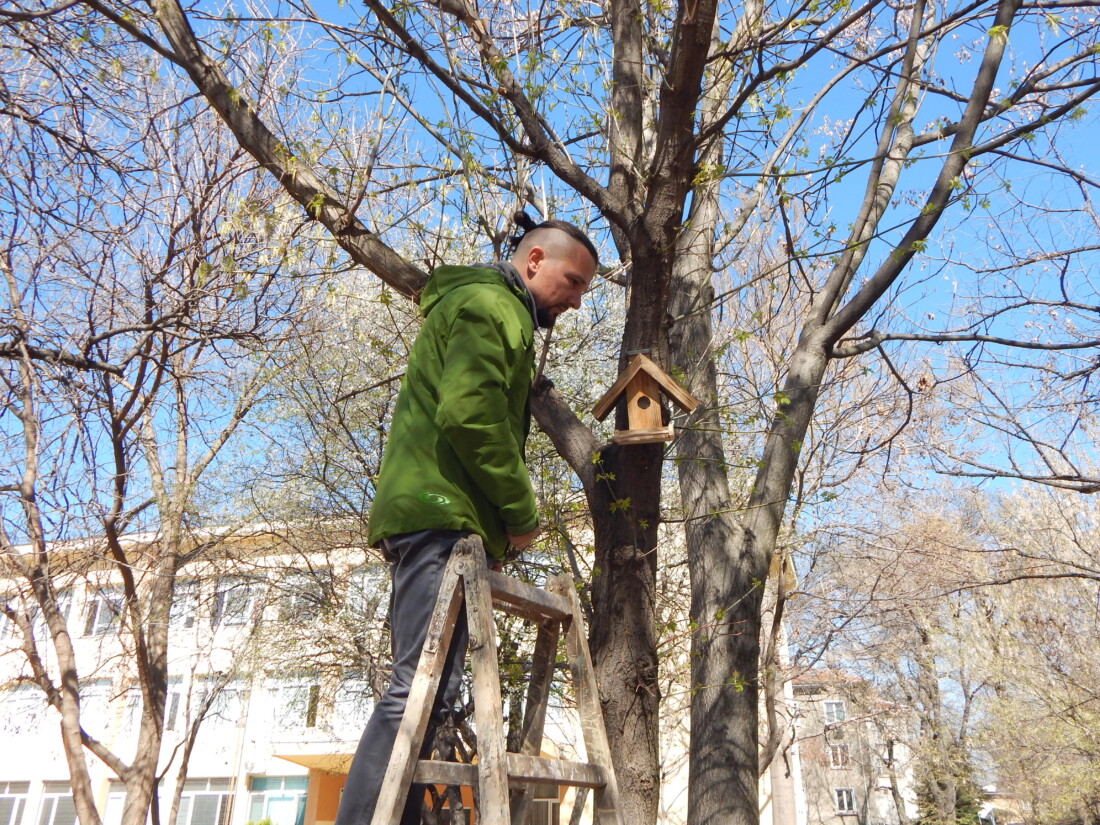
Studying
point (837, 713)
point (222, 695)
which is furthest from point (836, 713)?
point (222, 695)

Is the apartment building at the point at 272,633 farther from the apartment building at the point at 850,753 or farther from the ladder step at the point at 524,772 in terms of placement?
the apartment building at the point at 850,753

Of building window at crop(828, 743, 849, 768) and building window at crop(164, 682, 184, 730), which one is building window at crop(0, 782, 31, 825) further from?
building window at crop(828, 743, 849, 768)

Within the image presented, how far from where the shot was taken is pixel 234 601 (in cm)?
1219

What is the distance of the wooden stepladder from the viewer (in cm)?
225

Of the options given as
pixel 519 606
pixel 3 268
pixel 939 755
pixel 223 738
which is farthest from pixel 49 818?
pixel 519 606

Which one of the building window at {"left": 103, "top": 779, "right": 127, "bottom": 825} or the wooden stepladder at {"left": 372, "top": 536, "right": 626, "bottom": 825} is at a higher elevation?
the wooden stepladder at {"left": 372, "top": 536, "right": 626, "bottom": 825}

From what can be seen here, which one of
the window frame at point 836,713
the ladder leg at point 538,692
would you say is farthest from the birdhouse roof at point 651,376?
the window frame at point 836,713

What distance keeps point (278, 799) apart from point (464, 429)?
71.4 ft

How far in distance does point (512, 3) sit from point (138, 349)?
365 cm

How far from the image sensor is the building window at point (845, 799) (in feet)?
110

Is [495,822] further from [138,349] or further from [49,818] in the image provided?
[49,818]

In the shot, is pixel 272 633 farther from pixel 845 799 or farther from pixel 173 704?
pixel 845 799

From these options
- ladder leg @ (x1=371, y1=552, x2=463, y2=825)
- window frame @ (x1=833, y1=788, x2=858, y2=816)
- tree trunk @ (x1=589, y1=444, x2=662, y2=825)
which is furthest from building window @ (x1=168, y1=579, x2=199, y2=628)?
window frame @ (x1=833, y1=788, x2=858, y2=816)

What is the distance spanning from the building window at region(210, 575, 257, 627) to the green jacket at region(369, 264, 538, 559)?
30.5 feet
